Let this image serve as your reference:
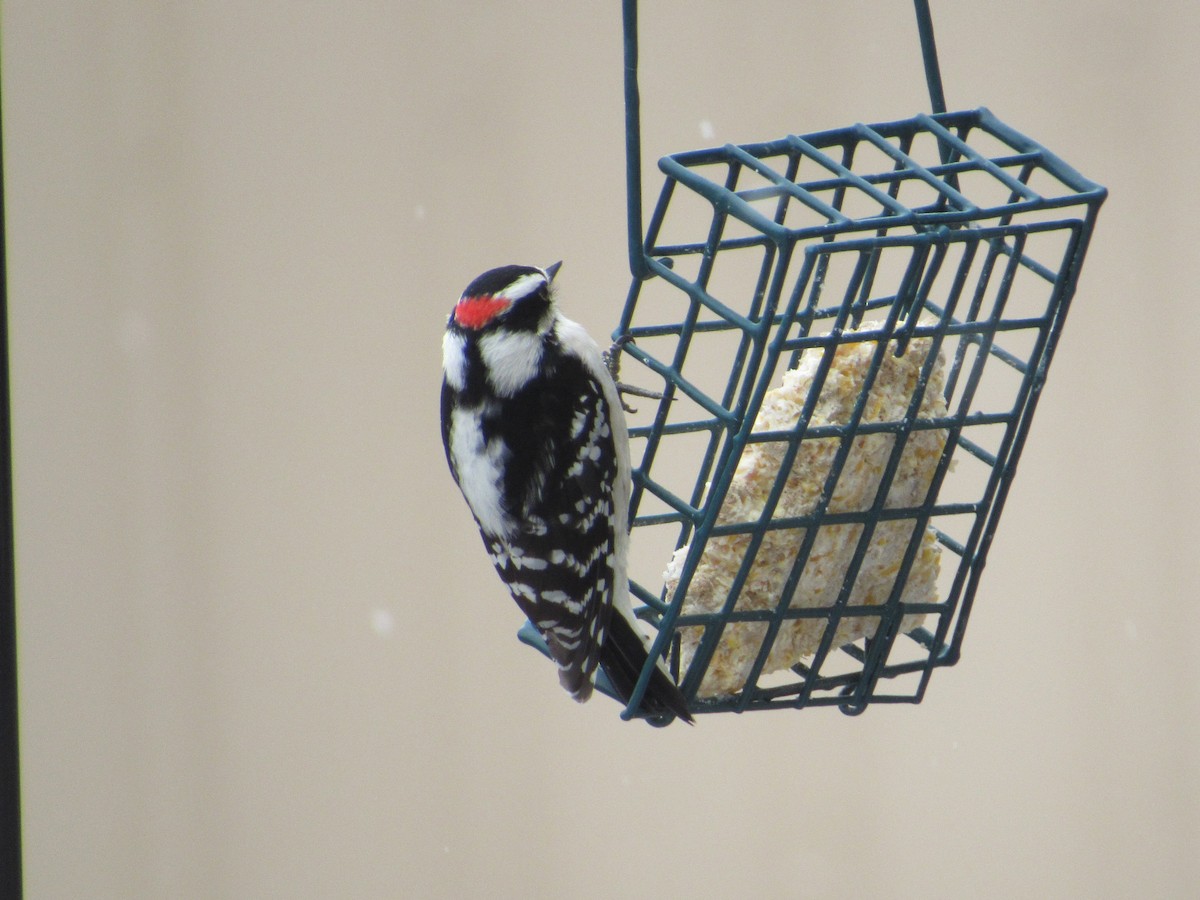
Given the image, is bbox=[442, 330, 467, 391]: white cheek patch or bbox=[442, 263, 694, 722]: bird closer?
bbox=[442, 263, 694, 722]: bird

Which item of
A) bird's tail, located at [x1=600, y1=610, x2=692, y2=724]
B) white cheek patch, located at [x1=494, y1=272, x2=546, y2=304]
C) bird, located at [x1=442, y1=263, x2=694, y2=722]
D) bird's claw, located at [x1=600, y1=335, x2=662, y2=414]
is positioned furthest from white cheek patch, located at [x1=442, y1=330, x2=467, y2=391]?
bird's tail, located at [x1=600, y1=610, x2=692, y2=724]

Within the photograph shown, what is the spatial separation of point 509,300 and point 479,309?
0.05 meters

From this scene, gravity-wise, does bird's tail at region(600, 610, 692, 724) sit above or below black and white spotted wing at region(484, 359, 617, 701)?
below

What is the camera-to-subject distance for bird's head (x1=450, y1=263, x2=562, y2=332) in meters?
2.05

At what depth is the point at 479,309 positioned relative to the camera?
2.07 meters

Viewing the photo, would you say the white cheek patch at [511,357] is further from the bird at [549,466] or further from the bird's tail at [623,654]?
the bird's tail at [623,654]

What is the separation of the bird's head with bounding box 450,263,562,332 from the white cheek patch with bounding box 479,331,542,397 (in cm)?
1

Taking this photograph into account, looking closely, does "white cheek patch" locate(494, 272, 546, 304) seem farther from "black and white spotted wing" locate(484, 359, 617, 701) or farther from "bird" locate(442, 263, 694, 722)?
"black and white spotted wing" locate(484, 359, 617, 701)

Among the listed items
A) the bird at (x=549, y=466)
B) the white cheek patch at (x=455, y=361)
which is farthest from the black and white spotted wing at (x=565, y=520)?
the white cheek patch at (x=455, y=361)

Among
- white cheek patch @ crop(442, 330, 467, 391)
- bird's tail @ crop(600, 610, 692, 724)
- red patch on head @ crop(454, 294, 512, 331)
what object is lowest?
bird's tail @ crop(600, 610, 692, 724)

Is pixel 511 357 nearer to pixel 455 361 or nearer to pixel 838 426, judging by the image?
pixel 455 361

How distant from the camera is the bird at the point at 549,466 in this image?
6.55 feet

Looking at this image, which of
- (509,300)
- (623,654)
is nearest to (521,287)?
(509,300)

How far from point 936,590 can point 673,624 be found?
0.45 m
